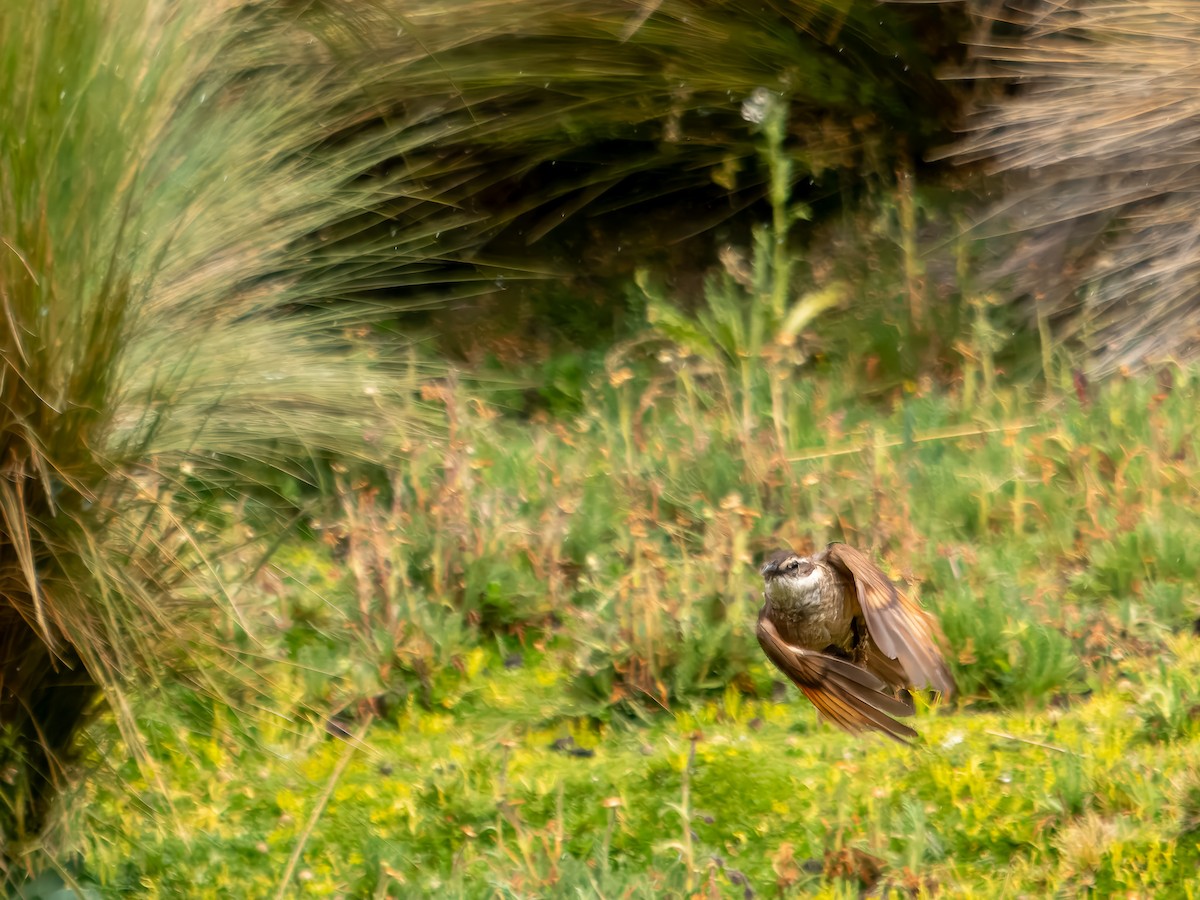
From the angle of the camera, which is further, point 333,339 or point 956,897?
point 333,339

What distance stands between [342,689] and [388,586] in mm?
337

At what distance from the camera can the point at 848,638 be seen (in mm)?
2947

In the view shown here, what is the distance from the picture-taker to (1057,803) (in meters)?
2.69

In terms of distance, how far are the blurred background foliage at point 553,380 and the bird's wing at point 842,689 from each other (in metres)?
0.19

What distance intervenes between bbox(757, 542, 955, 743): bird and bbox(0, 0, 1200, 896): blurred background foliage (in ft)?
0.74

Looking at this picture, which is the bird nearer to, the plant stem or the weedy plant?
the plant stem

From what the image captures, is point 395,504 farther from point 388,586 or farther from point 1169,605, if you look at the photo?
point 1169,605

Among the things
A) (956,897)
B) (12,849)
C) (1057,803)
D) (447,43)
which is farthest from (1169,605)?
(447,43)

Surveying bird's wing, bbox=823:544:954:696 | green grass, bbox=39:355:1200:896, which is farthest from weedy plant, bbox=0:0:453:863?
bird's wing, bbox=823:544:954:696

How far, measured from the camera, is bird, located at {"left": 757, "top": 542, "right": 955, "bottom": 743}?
8.46 ft

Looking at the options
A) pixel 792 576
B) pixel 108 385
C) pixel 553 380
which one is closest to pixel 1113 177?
pixel 553 380

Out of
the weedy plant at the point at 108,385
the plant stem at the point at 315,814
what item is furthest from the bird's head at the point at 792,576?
the weedy plant at the point at 108,385

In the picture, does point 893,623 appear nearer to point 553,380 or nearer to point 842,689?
point 842,689

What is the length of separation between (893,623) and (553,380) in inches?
111
